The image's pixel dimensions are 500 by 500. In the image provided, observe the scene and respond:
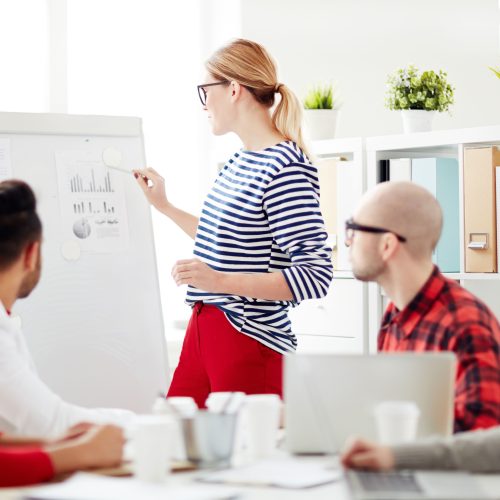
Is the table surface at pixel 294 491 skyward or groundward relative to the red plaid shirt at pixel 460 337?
groundward

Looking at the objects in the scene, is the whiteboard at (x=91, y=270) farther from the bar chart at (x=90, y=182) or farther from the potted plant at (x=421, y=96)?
the potted plant at (x=421, y=96)

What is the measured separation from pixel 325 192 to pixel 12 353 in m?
2.06

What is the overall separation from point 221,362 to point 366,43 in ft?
6.71

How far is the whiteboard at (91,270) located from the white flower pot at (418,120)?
1.11 meters

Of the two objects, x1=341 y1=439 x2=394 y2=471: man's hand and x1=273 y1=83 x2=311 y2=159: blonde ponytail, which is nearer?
x1=341 y1=439 x2=394 y2=471: man's hand

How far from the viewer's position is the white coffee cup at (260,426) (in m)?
1.66

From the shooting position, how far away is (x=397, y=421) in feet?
5.01

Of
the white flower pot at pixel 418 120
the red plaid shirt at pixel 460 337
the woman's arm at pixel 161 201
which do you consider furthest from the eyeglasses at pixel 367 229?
the white flower pot at pixel 418 120

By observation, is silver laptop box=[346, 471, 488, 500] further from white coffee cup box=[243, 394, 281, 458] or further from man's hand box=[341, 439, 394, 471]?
white coffee cup box=[243, 394, 281, 458]

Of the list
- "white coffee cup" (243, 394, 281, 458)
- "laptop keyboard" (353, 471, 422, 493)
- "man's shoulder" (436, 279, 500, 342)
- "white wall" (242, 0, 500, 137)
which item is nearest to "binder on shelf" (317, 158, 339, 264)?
"white wall" (242, 0, 500, 137)

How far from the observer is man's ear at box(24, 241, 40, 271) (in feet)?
6.19

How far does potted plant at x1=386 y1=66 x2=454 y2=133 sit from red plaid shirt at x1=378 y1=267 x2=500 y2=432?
1665mm

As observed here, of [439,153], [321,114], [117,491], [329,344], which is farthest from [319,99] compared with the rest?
[117,491]

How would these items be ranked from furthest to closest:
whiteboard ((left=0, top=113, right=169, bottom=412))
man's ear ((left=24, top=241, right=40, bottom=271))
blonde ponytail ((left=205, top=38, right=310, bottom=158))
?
whiteboard ((left=0, top=113, right=169, bottom=412)), blonde ponytail ((left=205, top=38, right=310, bottom=158)), man's ear ((left=24, top=241, right=40, bottom=271))
